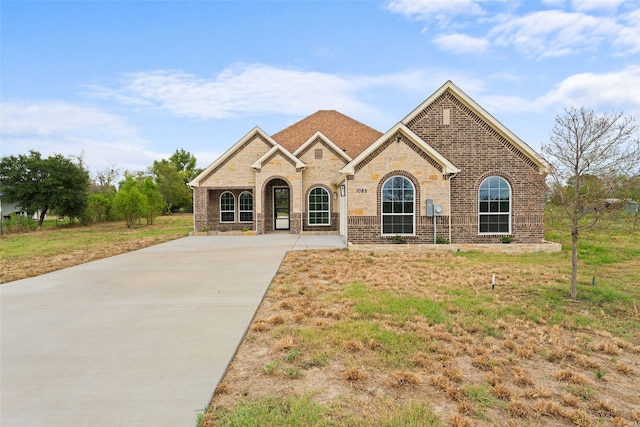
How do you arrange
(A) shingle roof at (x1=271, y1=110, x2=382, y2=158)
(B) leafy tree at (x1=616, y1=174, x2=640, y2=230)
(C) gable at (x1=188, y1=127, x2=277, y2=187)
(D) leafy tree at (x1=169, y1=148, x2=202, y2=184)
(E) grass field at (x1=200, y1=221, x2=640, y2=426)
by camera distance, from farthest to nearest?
(D) leafy tree at (x1=169, y1=148, x2=202, y2=184) < (A) shingle roof at (x1=271, y1=110, x2=382, y2=158) < (C) gable at (x1=188, y1=127, x2=277, y2=187) < (B) leafy tree at (x1=616, y1=174, x2=640, y2=230) < (E) grass field at (x1=200, y1=221, x2=640, y2=426)

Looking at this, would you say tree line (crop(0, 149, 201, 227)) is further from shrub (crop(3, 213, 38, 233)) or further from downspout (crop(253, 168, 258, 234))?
downspout (crop(253, 168, 258, 234))

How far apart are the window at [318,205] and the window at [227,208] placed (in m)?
5.00

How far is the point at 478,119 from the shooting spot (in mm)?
14336

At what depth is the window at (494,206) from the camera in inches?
560

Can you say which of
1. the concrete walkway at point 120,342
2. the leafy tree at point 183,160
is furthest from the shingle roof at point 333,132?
the leafy tree at point 183,160

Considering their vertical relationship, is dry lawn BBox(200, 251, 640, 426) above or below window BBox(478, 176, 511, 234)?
below

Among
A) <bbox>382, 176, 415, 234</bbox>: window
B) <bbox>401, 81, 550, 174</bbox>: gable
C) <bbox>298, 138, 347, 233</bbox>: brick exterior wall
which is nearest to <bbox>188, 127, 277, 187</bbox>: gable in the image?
<bbox>298, 138, 347, 233</bbox>: brick exterior wall

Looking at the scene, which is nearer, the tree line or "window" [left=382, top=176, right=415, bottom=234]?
"window" [left=382, top=176, right=415, bottom=234]

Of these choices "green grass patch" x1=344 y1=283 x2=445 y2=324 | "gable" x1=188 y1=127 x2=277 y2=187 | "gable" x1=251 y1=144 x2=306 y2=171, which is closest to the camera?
"green grass patch" x1=344 y1=283 x2=445 y2=324

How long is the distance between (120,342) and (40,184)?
32.3m

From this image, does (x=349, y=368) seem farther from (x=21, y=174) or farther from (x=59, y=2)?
(x=21, y=174)

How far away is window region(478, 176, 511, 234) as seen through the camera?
46.7 feet

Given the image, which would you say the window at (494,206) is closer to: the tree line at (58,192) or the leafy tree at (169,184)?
the tree line at (58,192)

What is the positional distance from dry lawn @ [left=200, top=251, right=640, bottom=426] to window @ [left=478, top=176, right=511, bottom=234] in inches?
274
